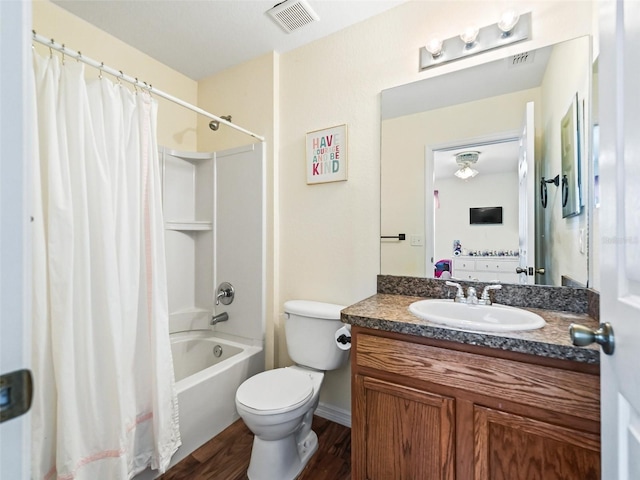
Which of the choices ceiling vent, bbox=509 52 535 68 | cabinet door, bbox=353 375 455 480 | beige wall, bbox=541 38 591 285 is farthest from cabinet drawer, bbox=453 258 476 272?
ceiling vent, bbox=509 52 535 68

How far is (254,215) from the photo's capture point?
2.11 meters

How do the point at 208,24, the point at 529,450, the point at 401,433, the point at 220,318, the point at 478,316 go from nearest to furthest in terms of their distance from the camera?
the point at 529,450
the point at 401,433
the point at 478,316
the point at 208,24
the point at 220,318

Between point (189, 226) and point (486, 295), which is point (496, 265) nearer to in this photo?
point (486, 295)

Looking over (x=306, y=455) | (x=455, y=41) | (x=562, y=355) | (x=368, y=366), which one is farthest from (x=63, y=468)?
(x=455, y=41)

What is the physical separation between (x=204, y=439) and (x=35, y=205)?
1.43 m

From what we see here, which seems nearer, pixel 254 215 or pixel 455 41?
pixel 455 41

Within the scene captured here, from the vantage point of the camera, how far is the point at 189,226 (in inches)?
89.2

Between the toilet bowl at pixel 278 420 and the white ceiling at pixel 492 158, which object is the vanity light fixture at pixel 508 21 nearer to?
Answer: the white ceiling at pixel 492 158


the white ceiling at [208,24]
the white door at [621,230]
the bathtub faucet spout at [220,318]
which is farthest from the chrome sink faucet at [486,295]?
the bathtub faucet spout at [220,318]

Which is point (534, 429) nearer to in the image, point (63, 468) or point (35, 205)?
point (63, 468)

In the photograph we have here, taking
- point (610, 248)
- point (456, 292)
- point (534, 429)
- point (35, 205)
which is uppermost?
point (35, 205)

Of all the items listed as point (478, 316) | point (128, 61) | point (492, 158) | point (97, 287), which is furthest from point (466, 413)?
point (128, 61)

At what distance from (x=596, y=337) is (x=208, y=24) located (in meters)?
2.37

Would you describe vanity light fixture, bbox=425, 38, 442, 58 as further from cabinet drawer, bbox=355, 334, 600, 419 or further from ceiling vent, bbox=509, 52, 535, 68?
cabinet drawer, bbox=355, 334, 600, 419
